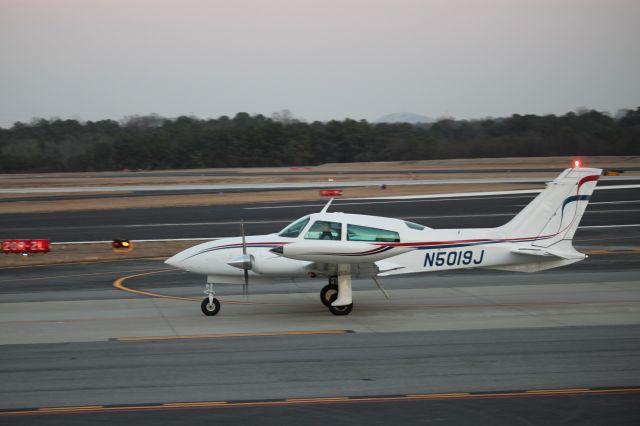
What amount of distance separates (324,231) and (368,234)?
105cm

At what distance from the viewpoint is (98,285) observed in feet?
78.8

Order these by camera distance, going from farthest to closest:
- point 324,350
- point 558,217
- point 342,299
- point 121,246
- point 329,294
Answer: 1. point 121,246
2. point 558,217
3. point 329,294
4. point 342,299
5. point 324,350

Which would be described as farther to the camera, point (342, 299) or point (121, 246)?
point (121, 246)

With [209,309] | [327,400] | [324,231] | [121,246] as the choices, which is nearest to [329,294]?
[324,231]

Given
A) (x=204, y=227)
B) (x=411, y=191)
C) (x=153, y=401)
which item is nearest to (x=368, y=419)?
(x=153, y=401)

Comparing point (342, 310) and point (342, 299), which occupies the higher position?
point (342, 299)

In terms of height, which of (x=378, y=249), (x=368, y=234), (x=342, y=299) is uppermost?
(x=368, y=234)

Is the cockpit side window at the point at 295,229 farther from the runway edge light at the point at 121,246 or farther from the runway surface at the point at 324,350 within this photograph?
the runway edge light at the point at 121,246

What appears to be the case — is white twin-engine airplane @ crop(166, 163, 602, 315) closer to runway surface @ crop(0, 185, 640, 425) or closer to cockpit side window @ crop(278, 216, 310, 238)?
cockpit side window @ crop(278, 216, 310, 238)

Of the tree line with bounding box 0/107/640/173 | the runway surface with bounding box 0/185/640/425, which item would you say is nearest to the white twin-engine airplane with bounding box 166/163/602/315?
the runway surface with bounding box 0/185/640/425

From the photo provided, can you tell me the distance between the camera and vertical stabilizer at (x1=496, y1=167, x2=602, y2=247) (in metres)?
19.6

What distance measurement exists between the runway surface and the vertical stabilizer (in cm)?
181

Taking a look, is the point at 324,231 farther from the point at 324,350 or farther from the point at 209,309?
the point at 324,350

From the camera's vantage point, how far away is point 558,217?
19641 millimetres
